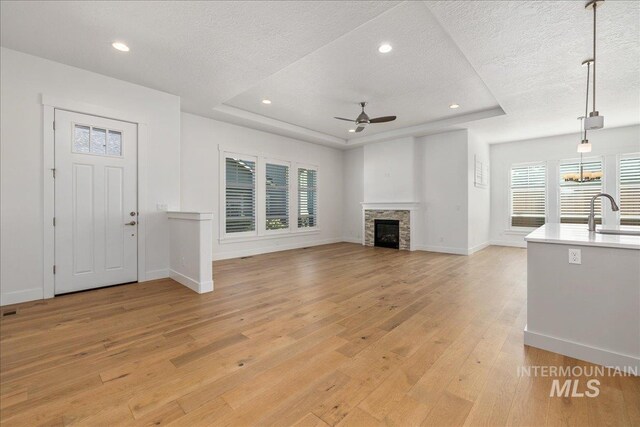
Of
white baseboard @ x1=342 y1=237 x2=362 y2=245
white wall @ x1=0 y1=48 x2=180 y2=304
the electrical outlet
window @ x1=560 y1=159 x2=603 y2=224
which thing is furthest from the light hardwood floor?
window @ x1=560 y1=159 x2=603 y2=224

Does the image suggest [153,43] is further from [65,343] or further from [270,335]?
[270,335]

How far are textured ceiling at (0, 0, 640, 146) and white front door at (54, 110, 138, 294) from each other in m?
0.89

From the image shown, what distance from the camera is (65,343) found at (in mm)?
2350

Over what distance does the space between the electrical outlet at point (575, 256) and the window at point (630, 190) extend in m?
6.57

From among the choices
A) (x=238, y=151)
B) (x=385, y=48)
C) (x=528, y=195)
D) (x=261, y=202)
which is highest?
(x=385, y=48)

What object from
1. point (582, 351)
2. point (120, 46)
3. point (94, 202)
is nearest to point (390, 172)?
point (582, 351)

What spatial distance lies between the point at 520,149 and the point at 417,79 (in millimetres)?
5396

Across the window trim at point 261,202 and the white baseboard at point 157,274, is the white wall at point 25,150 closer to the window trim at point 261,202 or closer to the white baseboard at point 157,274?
the white baseboard at point 157,274

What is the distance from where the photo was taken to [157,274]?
443cm

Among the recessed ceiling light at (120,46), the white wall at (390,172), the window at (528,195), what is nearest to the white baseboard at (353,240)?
the white wall at (390,172)

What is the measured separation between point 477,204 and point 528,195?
1748mm

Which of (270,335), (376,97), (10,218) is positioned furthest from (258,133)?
(270,335)

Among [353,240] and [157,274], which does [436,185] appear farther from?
[157,274]

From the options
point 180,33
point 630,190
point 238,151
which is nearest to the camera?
point 180,33
